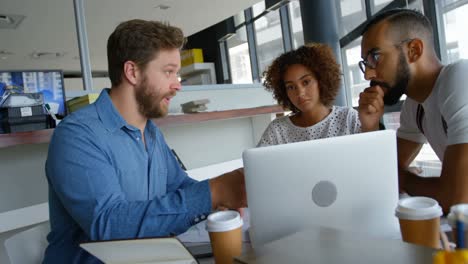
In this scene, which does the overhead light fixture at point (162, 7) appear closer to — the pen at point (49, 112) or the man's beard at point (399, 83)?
the pen at point (49, 112)

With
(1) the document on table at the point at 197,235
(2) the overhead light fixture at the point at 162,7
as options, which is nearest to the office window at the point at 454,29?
(1) the document on table at the point at 197,235

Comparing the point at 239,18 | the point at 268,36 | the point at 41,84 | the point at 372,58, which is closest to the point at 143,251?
the point at 372,58

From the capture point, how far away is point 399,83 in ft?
5.08

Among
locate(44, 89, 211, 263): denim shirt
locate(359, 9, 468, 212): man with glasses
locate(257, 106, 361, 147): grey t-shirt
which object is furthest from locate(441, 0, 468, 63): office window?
locate(44, 89, 211, 263): denim shirt

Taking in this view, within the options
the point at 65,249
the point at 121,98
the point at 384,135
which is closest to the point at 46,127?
the point at 121,98

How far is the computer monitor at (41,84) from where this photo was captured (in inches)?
73.9

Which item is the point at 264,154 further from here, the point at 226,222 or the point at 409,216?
the point at 409,216

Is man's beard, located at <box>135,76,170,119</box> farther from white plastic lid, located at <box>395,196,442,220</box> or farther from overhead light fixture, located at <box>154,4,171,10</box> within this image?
overhead light fixture, located at <box>154,4,171,10</box>

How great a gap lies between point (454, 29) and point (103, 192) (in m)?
2.84

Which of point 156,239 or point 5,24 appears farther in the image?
point 5,24

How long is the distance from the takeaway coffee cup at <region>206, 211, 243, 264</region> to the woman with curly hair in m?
1.39

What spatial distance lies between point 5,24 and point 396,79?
5.38m

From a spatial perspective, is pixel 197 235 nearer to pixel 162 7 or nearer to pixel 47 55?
pixel 162 7

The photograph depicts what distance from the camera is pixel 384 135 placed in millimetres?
835
